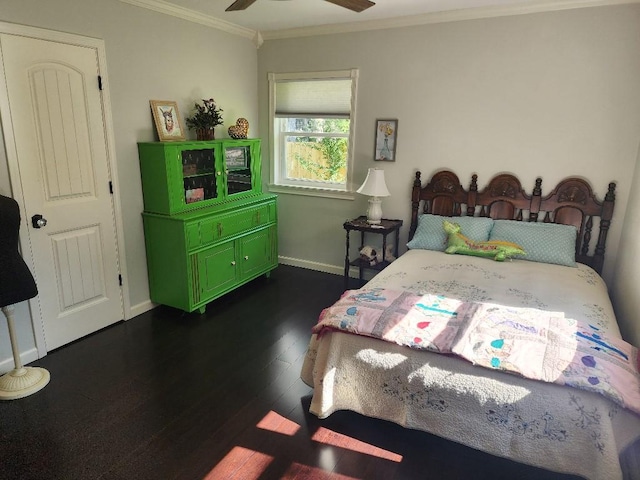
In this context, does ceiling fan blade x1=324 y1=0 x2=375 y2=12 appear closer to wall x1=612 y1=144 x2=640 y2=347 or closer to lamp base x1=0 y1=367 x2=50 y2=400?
wall x1=612 y1=144 x2=640 y2=347

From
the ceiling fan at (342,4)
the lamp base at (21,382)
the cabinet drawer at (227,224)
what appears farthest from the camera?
the cabinet drawer at (227,224)

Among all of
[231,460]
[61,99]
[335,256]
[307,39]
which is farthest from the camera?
[335,256]

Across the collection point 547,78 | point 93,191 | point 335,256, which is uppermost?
point 547,78

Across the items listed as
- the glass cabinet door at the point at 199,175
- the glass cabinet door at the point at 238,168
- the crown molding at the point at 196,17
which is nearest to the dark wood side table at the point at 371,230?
the glass cabinet door at the point at 238,168

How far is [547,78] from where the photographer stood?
3367mm

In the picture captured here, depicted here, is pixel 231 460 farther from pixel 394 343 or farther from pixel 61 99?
pixel 61 99

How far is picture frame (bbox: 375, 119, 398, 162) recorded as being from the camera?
13.2 ft

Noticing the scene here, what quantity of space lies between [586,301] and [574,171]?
4.29ft

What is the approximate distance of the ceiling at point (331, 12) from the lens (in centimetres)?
328

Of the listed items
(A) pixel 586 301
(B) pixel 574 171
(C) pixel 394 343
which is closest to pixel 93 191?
(C) pixel 394 343

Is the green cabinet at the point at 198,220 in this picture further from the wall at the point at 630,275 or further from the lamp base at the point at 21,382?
the wall at the point at 630,275

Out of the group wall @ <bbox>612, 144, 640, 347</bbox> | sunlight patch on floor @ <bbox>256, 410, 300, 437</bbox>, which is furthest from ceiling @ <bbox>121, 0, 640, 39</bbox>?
sunlight patch on floor @ <bbox>256, 410, 300, 437</bbox>

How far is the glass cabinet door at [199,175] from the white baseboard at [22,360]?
1518 millimetres

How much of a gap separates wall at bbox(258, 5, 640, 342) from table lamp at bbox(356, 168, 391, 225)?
0.26 metres
